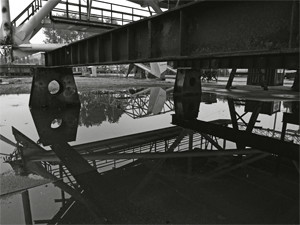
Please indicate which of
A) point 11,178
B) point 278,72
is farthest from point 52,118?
point 278,72

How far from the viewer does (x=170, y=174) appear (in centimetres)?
322

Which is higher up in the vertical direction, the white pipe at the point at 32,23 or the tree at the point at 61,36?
the tree at the point at 61,36

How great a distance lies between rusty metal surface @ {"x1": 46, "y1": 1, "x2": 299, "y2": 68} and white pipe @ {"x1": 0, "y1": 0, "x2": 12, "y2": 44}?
2403cm

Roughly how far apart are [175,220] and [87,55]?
592cm

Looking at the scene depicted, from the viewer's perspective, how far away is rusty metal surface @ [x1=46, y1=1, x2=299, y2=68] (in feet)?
9.09

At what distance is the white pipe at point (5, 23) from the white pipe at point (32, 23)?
28.8 inches

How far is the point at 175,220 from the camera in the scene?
2.20 meters

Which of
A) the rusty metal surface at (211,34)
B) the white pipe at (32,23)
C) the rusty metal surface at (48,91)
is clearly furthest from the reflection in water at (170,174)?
the white pipe at (32,23)

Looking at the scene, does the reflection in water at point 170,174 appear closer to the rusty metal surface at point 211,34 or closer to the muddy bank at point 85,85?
the rusty metal surface at point 211,34

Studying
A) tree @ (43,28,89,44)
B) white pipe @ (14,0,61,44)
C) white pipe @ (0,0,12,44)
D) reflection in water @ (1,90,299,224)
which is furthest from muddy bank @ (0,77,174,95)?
tree @ (43,28,89,44)

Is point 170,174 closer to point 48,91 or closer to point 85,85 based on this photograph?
point 48,91

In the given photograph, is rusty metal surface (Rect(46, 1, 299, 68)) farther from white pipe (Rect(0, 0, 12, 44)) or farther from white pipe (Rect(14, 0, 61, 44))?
white pipe (Rect(0, 0, 12, 44))

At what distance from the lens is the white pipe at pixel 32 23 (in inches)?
914

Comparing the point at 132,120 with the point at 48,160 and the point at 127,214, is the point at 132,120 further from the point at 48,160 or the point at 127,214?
the point at 127,214
